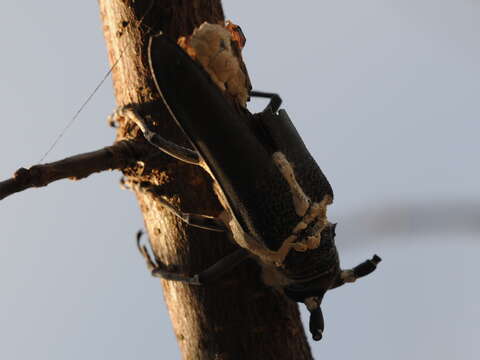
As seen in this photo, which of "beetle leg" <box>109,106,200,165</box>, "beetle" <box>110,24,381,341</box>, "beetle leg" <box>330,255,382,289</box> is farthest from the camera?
→ "beetle leg" <box>330,255,382,289</box>

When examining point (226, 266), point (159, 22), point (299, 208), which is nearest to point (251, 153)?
point (299, 208)

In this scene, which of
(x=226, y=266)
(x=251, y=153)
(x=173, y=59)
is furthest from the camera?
(x=226, y=266)

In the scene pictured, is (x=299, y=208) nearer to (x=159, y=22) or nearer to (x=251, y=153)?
(x=251, y=153)

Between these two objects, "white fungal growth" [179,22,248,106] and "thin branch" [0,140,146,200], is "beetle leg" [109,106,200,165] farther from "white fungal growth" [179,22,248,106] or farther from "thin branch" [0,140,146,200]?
"white fungal growth" [179,22,248,106]

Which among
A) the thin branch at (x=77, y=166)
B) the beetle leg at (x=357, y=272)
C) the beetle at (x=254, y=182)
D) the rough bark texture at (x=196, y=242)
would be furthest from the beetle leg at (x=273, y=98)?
the beetle leg at (x=357, y=272)

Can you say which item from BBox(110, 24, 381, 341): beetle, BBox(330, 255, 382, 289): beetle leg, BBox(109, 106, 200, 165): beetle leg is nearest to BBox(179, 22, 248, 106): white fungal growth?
BBox(110, 24, 381, 341): beetle

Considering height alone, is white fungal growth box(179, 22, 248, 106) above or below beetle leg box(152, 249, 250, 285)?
above

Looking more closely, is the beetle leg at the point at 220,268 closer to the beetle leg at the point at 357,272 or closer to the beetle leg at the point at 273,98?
the beetle leg at the point at 357,272
